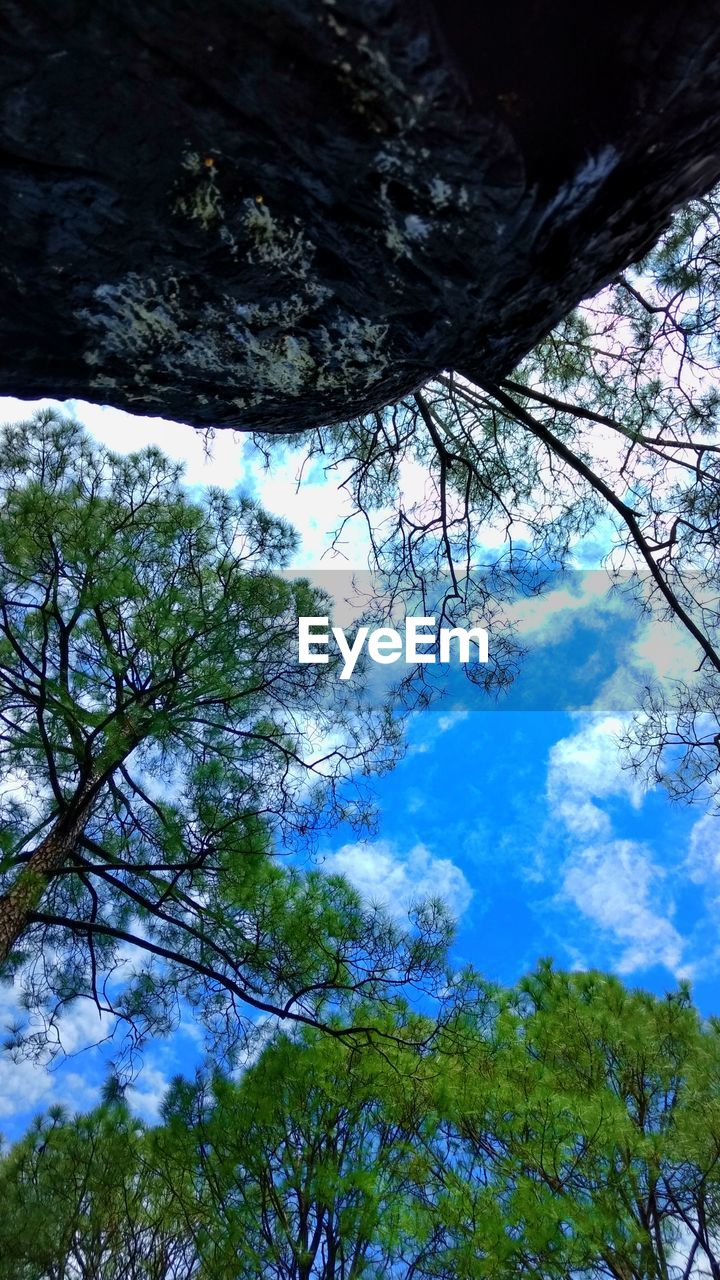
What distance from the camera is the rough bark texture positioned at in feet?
3.59

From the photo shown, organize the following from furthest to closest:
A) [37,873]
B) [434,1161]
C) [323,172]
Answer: [434,1161] < [37,873] < [323,172]

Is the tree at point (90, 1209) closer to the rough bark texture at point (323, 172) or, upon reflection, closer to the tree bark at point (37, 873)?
the tree bark at point (37, 873)

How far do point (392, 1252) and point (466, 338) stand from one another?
4.62m

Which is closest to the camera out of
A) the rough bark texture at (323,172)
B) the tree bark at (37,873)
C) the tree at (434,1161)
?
the rough bark texture at (323,172)

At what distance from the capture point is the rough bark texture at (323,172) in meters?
1.10

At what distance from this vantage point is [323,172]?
50.4 inches

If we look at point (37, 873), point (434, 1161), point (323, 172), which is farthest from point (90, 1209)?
point (323, 172)

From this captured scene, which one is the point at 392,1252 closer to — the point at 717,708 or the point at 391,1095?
the point at 391,1095

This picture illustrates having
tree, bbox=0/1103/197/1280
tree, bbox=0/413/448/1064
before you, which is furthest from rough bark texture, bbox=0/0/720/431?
tree, bbox=0/1103/197/1280

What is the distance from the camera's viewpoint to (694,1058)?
4.71m

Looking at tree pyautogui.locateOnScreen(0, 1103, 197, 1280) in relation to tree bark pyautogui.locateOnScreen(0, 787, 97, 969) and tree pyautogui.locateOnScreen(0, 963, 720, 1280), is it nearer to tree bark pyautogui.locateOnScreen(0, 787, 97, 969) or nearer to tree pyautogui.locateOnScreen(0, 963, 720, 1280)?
tree pyautogui.locateOnScreen(0, 963, 720, 1280)

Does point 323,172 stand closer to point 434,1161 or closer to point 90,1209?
point 434,1161

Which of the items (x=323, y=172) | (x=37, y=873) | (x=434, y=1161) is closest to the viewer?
(x=323, y=172)

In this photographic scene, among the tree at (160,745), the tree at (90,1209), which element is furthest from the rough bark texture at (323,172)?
the tree at (90,1209)
